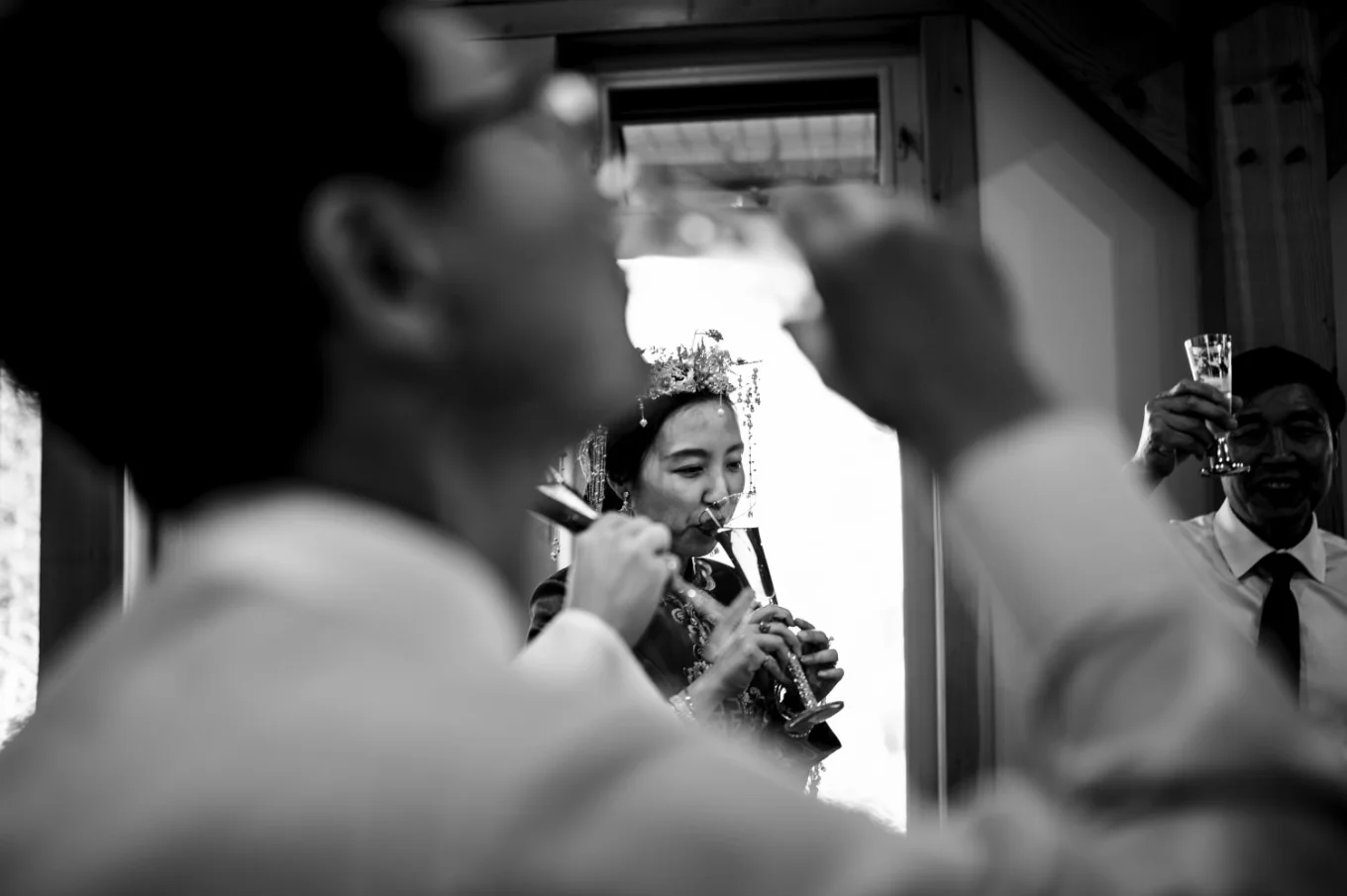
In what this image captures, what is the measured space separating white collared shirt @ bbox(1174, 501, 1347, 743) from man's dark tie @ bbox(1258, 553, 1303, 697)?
0.07 ft

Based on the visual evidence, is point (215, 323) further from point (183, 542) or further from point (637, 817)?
point (637, 817)

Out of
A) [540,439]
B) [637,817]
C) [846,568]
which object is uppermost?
[846,568]

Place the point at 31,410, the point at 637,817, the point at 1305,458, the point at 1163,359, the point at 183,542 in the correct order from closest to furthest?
the point at 637,817 < the point at 183,542 < the point at 31,410 < the point at 1305,458 < the point at 1163,359

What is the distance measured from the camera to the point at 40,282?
45 centimetres

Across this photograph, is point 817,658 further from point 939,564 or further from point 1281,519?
point 1281,519

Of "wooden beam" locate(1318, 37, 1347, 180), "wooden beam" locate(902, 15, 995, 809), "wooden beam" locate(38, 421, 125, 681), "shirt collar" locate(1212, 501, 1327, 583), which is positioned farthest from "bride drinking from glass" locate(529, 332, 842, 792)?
"wooden beam" locate(1318, 37, 1347, 180)

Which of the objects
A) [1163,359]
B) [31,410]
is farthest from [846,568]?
[31,410]

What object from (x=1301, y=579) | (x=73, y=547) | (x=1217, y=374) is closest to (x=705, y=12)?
(x=1217, y=374)

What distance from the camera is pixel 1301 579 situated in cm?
279

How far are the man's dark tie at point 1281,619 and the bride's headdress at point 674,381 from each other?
1.28 metres

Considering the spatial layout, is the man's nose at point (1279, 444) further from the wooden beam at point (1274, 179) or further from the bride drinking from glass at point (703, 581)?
the bride drinking from glass at point (703, 581)

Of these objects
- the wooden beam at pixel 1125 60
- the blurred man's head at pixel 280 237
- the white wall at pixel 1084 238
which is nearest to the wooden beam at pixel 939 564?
the white wall at pixel 1084 238

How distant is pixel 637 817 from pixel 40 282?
1.01 ft

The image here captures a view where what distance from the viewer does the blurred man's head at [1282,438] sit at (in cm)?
272
